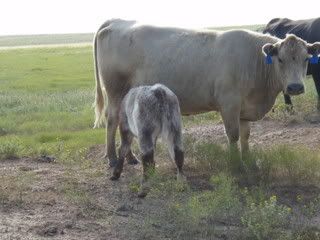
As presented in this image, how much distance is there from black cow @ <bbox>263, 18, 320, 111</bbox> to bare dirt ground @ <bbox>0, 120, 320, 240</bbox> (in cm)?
444

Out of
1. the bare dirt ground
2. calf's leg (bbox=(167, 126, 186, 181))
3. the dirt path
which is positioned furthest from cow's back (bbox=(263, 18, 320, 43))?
calf's leg (bbox=(167, 126, 186, 181))

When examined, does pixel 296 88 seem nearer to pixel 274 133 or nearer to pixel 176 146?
pixel 176 146

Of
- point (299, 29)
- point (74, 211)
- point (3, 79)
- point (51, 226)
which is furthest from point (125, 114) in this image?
point (3, 79)

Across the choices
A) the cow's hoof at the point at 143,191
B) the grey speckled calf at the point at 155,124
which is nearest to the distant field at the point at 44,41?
the grey speckled calf at the point at 155,124

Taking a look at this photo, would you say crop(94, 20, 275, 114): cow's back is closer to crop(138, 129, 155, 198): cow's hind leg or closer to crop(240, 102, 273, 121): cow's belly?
crop(240, 102, 273, 121): cow's belly

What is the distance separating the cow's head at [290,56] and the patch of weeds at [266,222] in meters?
2.57

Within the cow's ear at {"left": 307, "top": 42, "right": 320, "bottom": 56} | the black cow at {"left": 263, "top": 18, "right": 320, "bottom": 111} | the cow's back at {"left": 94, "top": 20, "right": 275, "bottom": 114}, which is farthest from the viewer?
the black cow at {"left": 263, "top": 18, "right": 320, "bottom": 111}

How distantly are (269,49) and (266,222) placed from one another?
3.24 m

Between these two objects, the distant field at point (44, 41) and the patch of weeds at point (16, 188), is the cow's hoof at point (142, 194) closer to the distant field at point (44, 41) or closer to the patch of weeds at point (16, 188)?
the patch of weeds at point (16, 188)

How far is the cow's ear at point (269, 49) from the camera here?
8.16 metres

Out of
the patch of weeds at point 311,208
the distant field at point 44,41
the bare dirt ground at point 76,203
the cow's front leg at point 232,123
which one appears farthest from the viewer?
the distant field at point 44,41

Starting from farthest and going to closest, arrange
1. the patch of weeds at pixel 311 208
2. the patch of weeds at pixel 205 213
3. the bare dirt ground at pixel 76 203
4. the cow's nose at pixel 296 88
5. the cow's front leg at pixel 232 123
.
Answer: the cow's front leg at pixel 232 123 < the cow's nose at pixel 296 88 < the patch of weeds at pixel 311 208 < the bare dirt ground at pixel 76 203 < the patch of weeds at pixel 205 213

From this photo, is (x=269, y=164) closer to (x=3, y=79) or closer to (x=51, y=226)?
(x=51, y=226)

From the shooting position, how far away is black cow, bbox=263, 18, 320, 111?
13788mm
